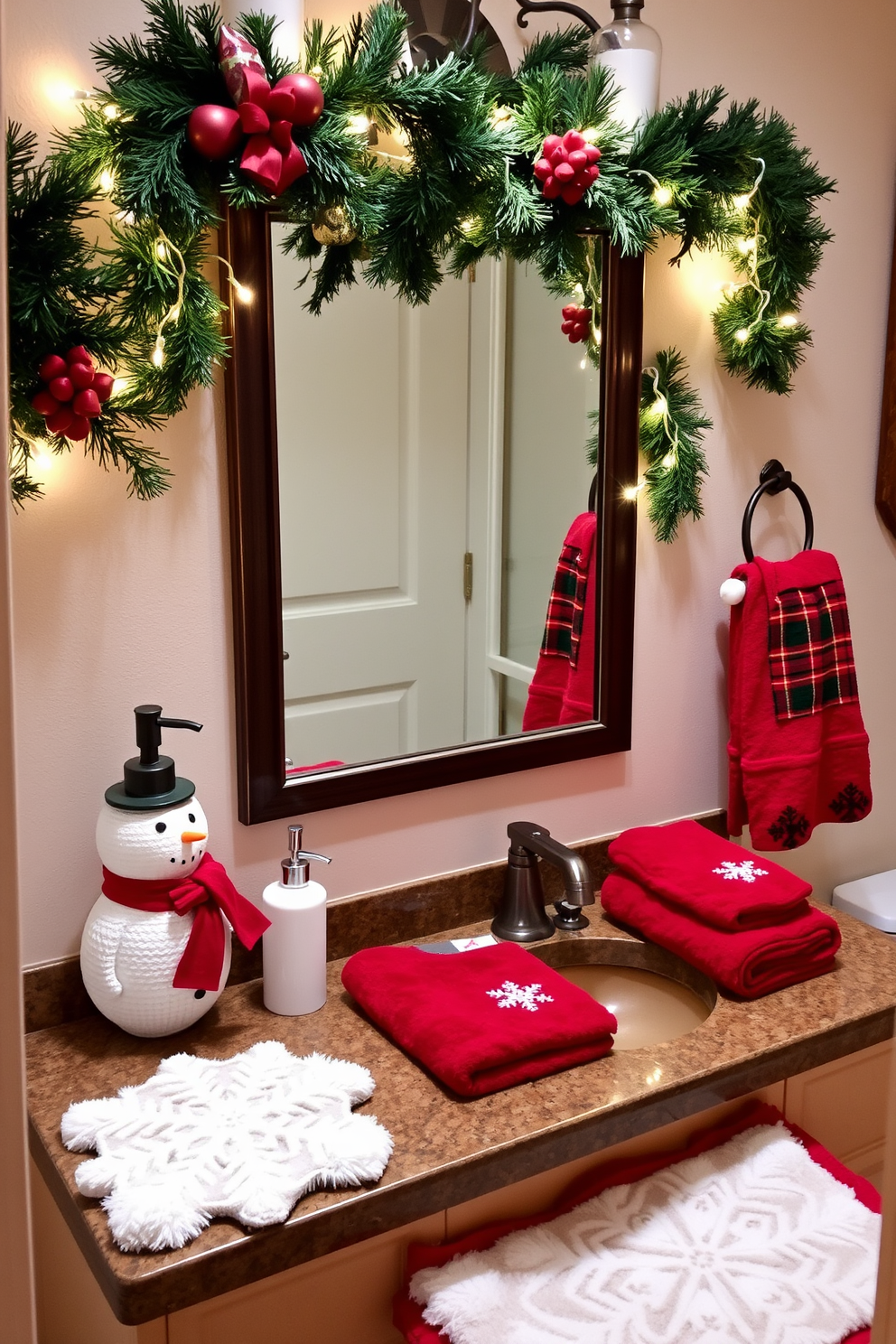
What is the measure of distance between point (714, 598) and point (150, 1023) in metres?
0.97

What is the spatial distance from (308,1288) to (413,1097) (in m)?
0.19

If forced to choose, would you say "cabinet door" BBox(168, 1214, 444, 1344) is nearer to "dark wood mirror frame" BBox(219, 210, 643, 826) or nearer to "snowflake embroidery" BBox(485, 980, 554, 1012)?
"snowflake embroidery" BBox(485, 980, 554, 1012)

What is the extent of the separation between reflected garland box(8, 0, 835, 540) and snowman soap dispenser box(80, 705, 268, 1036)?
30 centimetres

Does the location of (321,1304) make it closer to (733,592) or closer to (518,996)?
(518,996)

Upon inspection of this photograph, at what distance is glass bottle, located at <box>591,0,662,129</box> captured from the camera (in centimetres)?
136

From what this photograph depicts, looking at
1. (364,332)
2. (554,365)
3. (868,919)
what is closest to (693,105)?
(554,365)

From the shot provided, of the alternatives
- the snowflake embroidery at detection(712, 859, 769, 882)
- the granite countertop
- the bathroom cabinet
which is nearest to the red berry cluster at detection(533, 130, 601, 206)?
the snowflake embroidery at detection(712, 859, 769, 882)

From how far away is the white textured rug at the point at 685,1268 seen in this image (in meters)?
1.07

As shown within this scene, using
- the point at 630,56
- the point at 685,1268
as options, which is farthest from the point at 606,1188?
the point at 630,56

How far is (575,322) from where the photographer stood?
1.47 meters

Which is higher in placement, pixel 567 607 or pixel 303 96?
pixel 303 96

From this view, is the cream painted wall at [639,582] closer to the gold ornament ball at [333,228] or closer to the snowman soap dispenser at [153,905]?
the snowman soap dispenser at [153,905]

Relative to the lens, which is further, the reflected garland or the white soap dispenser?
the white soap dispenser

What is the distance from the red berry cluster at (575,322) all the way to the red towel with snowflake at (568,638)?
225mm
